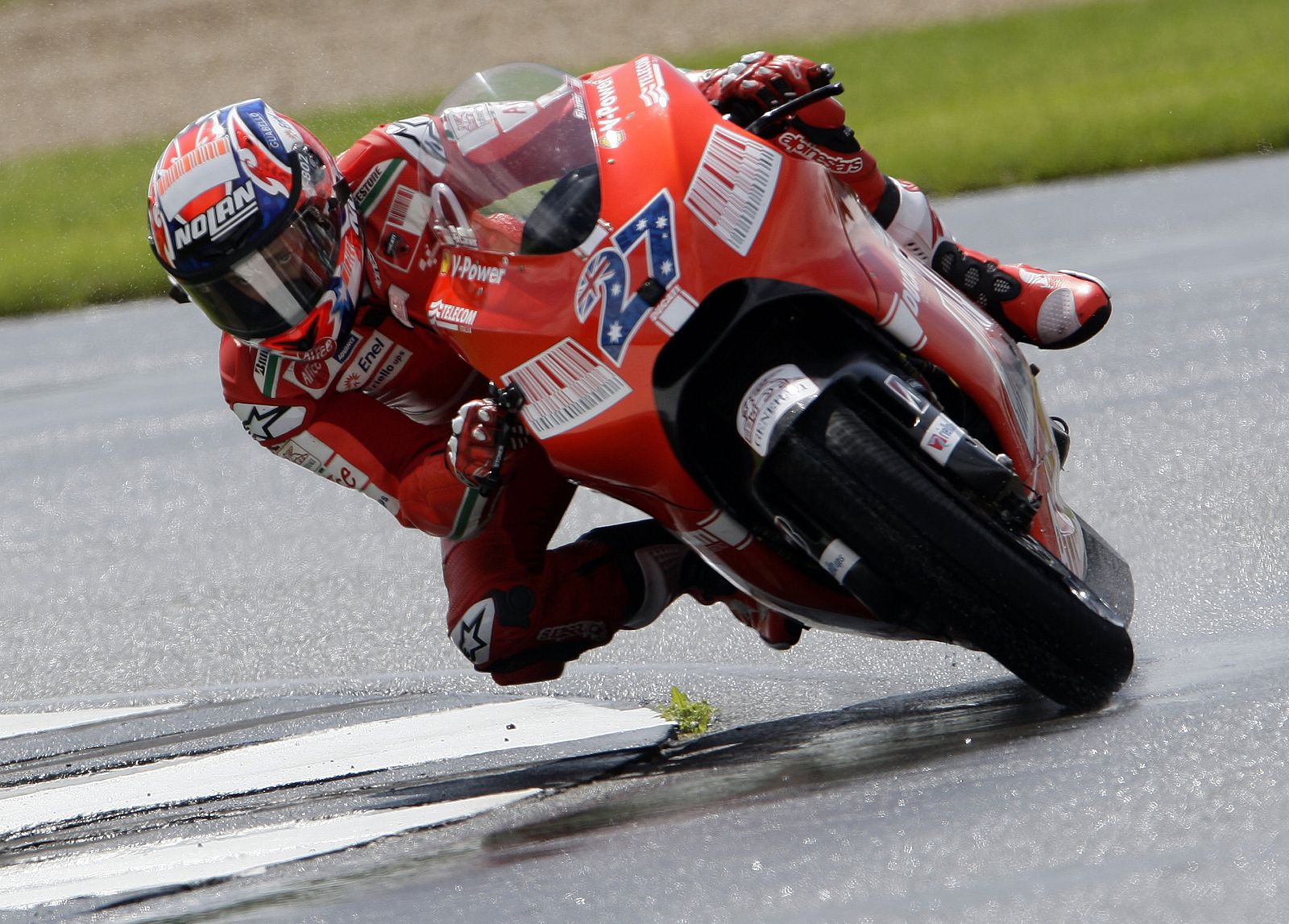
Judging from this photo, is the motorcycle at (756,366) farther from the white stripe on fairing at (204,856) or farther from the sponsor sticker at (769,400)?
the white stripe on fairing at (204,856)

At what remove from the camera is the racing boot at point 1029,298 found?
434cm

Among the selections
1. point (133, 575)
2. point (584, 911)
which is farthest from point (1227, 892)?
point (133, 575)

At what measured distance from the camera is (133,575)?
272 inches

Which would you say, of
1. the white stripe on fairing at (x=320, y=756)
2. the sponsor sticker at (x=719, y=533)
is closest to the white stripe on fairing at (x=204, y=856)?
the white stripe on fairing at (x=320, y=756)

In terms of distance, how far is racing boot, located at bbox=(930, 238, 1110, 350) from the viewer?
14.3 ft

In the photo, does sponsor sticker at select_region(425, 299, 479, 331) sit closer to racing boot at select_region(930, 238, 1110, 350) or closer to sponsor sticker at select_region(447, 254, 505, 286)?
sponsor sticker at select_region(447, 254, 505, 286)

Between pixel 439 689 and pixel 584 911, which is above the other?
pixel 584 911

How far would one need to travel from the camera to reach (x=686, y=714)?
4637 mm

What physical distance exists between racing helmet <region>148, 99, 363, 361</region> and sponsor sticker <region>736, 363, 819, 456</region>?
1.24 meters

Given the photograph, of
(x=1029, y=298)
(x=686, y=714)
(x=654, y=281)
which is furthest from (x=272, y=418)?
(x=1029, y=298)

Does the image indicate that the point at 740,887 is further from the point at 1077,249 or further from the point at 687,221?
the point at 1077,249

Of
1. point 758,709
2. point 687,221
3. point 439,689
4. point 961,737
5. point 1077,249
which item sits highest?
point 687,221

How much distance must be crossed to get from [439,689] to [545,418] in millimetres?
1741

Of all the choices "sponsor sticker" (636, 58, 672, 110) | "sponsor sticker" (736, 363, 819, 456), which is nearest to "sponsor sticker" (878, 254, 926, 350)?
"sponsor sticker" (736, 363, 819, 456)
